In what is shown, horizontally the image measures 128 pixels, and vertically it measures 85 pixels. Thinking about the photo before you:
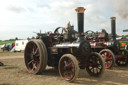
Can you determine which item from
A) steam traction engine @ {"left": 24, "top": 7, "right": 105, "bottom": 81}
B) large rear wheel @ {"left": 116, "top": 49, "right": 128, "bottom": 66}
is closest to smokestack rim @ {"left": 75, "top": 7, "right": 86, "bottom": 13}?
steam traction engine @ {"left": 24, "top": 7, "right": 105, "bottom": 81}

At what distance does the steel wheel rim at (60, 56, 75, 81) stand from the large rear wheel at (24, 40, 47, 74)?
91 cm

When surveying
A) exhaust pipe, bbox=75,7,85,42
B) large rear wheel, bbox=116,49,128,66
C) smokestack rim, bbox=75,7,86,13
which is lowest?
large rear wheel, bbox=116,49,128,66

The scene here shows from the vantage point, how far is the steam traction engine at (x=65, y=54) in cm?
467

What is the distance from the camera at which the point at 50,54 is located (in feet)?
19.0

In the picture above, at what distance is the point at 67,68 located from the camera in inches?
181

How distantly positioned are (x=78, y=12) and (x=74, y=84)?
235 cm

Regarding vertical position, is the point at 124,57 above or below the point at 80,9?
below

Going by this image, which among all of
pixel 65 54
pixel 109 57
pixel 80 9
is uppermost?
pixel 80 9

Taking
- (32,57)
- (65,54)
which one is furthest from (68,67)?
(32,57)

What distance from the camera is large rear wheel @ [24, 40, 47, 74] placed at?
17.6 ft

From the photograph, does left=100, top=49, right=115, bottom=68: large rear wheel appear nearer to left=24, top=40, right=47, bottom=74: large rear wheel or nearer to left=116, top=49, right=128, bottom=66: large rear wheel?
left=116, top=49, right=128, bottom=66: large rear wheel

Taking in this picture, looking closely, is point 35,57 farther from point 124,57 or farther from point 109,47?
point 124,57

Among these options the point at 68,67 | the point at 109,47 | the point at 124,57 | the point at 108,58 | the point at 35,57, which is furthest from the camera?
the point at 124,57

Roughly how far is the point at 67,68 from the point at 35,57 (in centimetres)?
175
